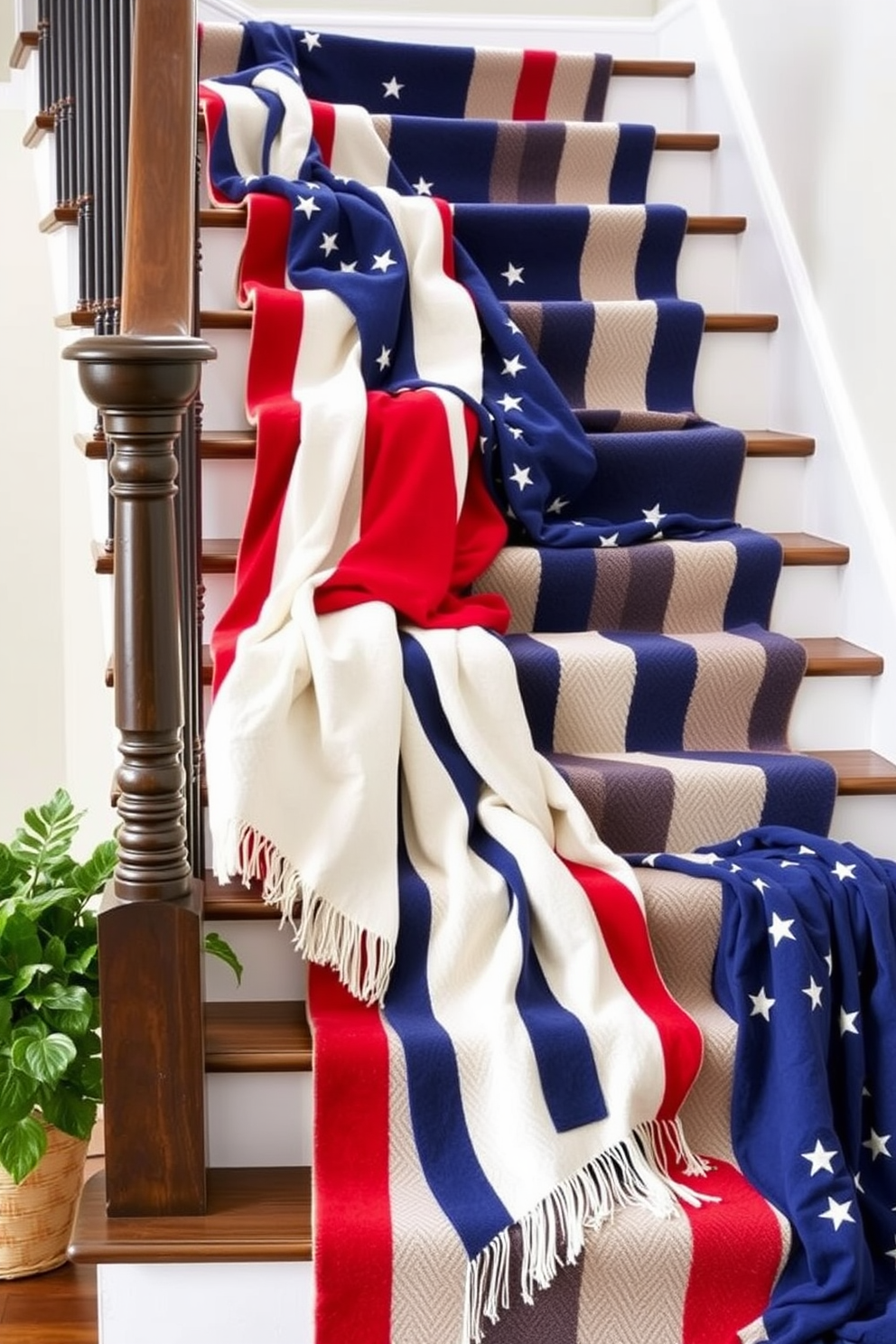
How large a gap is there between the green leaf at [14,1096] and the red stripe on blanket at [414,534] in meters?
0.72

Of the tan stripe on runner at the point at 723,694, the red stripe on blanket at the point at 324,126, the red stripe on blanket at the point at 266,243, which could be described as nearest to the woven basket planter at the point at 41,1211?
the tan stripe on runner at the point at 723,694

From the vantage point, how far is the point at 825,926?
2016 mm

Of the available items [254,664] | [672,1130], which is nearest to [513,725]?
[254,664]

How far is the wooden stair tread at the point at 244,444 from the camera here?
7.90ft

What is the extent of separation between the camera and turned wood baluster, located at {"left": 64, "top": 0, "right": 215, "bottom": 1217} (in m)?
1.75

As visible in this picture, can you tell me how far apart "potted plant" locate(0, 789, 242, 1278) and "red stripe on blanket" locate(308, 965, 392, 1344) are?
0.77 feet

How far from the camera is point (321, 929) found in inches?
77.7

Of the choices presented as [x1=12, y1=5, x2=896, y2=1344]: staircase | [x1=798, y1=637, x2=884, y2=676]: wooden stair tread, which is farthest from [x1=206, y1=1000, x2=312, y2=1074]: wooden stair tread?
[x1=798, y1=637, x2=884, y2=676]: wooden stair tread

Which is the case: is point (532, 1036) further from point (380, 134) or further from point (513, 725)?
point (380, 134)

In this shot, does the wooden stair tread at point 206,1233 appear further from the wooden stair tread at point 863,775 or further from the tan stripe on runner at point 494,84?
the tan stripe on runner at point 494,84

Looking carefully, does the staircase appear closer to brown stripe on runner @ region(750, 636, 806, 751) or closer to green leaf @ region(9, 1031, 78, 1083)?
brown stripe on runner @ region(750, 636, 806, 751)

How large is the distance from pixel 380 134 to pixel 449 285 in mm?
581

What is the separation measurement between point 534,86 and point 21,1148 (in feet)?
7.70

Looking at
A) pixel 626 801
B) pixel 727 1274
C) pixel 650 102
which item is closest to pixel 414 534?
pixel 626 801
